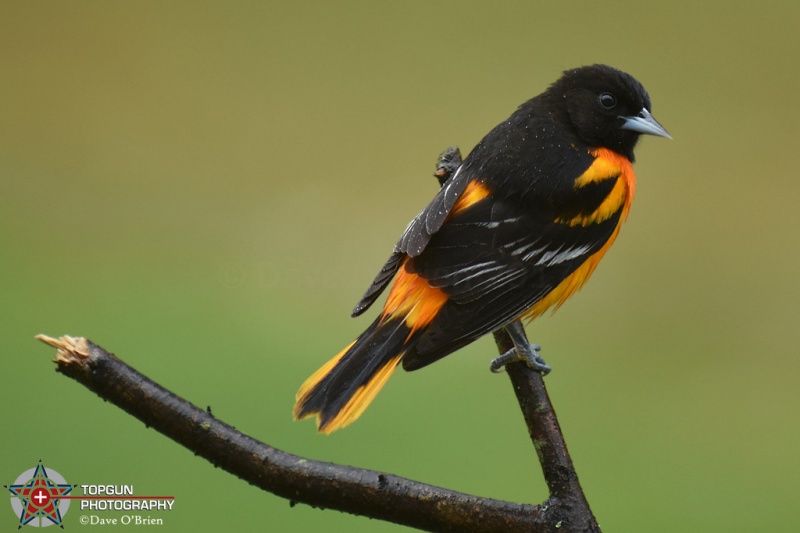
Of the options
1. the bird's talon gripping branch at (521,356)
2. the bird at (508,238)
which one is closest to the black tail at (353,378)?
the bird at (508,238)

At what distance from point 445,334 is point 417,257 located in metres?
0.23

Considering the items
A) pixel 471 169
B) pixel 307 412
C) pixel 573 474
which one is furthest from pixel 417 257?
pixel 573 474

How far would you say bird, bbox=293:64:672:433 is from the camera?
164 cm

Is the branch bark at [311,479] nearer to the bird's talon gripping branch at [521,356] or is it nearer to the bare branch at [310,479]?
the bare branch at [310,479]

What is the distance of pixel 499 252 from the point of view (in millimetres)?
1893

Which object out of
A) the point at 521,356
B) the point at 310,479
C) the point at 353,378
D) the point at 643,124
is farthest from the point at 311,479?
the point at 643,124

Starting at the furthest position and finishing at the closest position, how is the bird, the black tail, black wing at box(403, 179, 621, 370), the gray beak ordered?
the gray beak → black wing at box(403, 179, 621, 370) → the bird → the black tail

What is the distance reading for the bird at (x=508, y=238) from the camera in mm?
1637

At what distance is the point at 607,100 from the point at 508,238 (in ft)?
1.56

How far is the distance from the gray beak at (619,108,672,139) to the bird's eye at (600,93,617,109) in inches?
1.8

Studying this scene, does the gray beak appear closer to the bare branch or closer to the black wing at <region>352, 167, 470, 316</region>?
the black wing at <region>352, 167, 470, 316</region>

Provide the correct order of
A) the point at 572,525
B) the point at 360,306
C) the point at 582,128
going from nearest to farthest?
1. the point at 572,525
2. the point at 360,306
3. the point at 582,128

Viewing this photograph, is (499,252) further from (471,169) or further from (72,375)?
(72,375)
